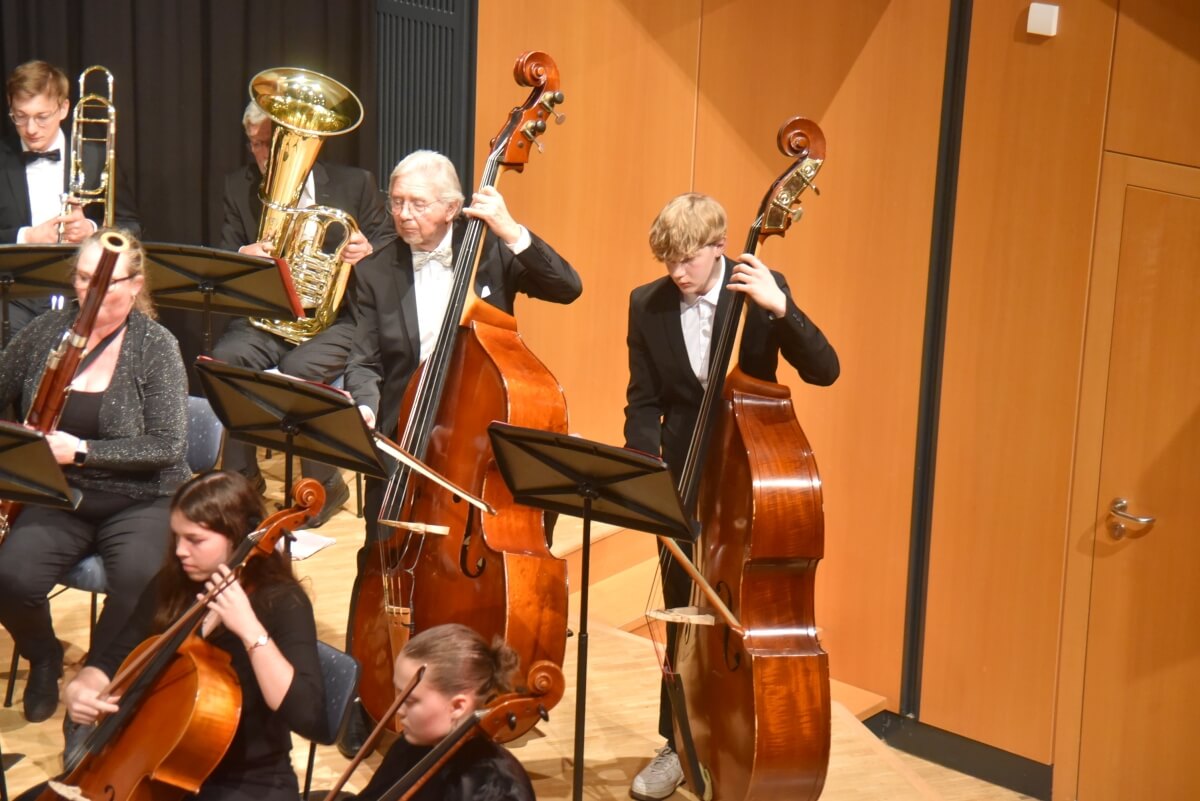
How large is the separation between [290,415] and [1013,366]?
2873 mm

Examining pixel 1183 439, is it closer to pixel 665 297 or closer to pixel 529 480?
pixel 665 297

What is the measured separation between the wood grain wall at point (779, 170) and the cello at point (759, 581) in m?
2.15

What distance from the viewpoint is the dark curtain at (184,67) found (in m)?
4.67

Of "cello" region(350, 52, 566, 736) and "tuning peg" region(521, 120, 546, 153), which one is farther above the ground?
"tuning peg" region(521, 120, 546, 153)

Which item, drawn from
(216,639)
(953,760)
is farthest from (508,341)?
(953,760)

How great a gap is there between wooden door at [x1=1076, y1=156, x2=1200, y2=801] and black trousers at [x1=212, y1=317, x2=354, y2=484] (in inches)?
104

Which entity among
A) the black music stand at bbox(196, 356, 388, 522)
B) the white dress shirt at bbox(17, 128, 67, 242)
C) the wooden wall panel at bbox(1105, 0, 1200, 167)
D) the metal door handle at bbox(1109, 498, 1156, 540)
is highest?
the wooden wall panel at bbox(1105, 0, 1200, 167)

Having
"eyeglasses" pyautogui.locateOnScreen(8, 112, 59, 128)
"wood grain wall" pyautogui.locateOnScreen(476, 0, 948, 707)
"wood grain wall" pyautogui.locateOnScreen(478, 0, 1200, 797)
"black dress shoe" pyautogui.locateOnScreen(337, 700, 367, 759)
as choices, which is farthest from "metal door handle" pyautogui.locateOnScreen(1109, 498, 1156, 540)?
"eyeglasses" pyautogui.locateOnScreen(8, 112, 59, 128)

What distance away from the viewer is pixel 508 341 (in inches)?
122

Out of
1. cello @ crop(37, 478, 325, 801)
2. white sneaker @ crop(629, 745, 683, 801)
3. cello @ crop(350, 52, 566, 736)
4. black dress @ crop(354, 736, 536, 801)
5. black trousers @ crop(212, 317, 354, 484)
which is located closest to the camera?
black dress @ crop(354, 736, 536, 801)

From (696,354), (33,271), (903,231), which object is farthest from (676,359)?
(903,231)

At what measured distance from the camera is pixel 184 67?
4.89 meters

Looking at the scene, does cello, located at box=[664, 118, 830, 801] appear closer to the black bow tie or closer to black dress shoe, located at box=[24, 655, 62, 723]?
black dress shoe, located at box=[24, 655, 62, 723]

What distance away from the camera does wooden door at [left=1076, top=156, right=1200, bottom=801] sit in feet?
14.8
